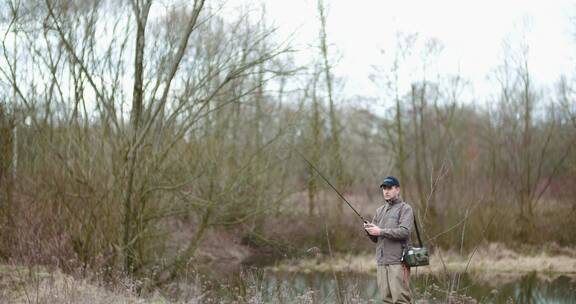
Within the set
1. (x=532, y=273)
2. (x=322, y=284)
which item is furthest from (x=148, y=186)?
(x=532, y=273)

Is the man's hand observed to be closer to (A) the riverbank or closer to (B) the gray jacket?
(B) the gray jacket

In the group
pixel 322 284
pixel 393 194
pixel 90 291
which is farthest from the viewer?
pixel 322 284

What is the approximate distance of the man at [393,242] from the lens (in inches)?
240

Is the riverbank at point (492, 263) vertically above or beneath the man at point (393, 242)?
beneath

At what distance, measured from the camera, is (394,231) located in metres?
6.08

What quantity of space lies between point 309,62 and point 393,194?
16.7 feet

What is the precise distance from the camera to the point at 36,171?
10625mm

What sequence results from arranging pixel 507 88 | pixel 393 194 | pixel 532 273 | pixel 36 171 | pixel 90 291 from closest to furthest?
pixel 393 194 < pixel 90 291 < pixel 36 171 < pixel 532 273 < pixel 507 88

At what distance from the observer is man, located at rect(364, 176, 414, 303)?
609 centimetres

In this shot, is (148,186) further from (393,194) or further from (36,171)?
(393,194)

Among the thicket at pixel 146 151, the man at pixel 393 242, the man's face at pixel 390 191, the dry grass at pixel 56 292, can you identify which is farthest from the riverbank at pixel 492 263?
the man's face at pixel 390 191

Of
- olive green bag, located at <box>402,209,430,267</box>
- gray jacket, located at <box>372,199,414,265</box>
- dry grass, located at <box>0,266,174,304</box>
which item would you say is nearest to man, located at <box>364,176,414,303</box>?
gray jacket, located at <box>372,199,414,265</box>

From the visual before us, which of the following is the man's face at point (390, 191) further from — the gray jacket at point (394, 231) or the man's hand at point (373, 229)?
the man's hand at point (373, 229)

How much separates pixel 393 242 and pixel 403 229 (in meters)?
0.22
